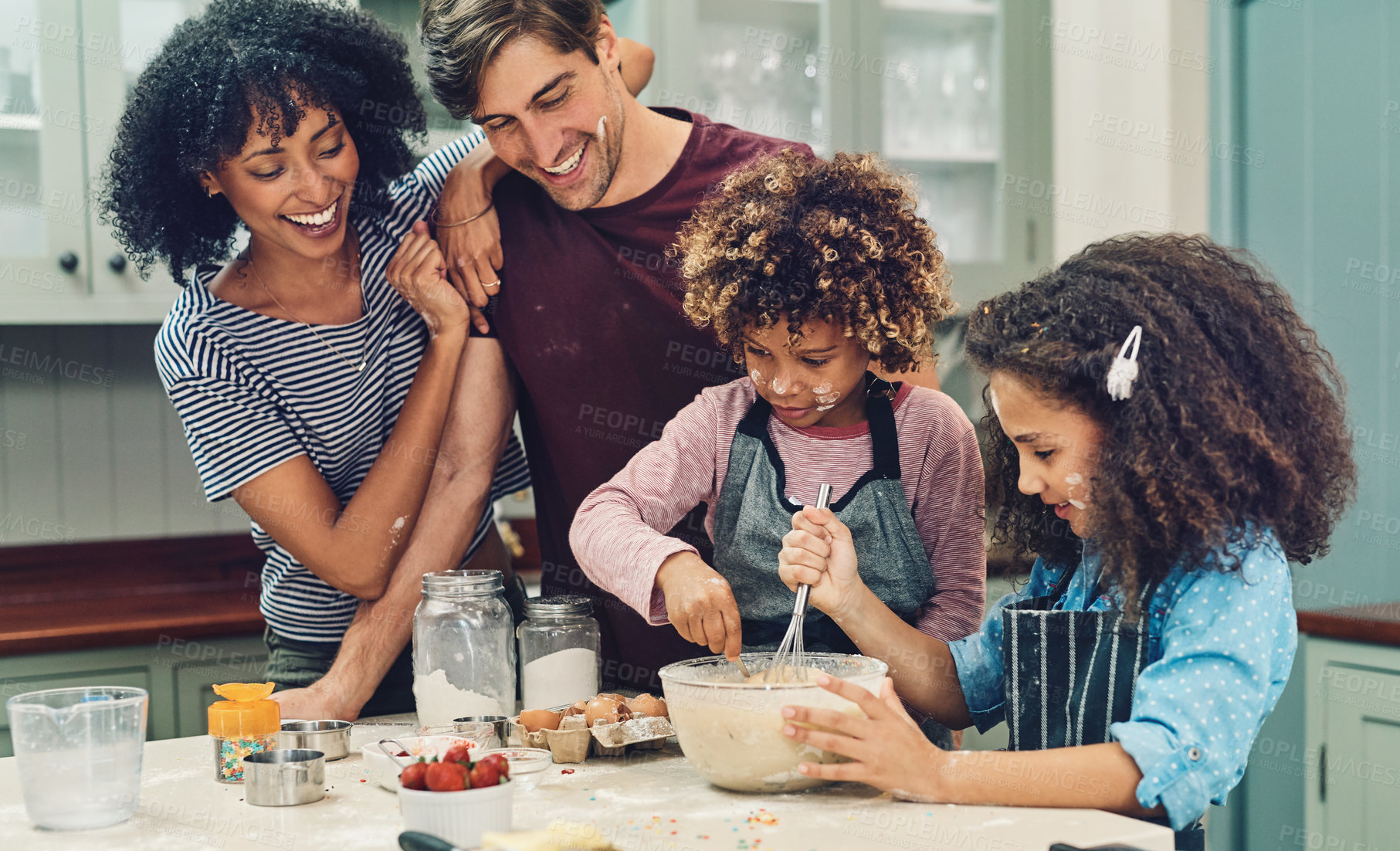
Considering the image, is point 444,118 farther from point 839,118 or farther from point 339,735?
point 339,735

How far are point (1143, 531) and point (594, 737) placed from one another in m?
0.55

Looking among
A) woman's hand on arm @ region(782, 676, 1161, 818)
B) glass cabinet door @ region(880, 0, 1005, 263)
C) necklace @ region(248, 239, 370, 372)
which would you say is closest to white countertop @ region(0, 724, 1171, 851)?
woman's hand on arm @ region(782, 676, 1161, 818)

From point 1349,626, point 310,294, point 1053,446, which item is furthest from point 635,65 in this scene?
A: point 1349,626

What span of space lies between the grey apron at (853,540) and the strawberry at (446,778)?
437mm

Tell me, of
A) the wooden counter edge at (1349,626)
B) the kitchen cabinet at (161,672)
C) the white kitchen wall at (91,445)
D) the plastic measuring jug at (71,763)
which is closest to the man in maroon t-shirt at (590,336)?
the plastic measuring jug at (71,763)

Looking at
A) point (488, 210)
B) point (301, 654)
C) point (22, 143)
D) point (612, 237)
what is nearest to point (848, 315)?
point (612, 237)

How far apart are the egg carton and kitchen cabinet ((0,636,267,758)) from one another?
1324mm

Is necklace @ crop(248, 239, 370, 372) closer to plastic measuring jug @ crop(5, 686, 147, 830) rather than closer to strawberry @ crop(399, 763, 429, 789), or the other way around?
plastic measuring jug @ crop(5, 686, 147, 830)

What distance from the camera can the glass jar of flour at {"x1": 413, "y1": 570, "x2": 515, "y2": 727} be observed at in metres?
1.30

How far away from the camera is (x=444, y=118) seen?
2.80 meters

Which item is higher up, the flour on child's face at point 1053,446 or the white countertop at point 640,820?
the flour on child's face at point 1053,446

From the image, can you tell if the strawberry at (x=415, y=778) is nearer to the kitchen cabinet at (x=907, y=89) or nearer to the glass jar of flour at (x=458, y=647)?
the glass jar of flour at (x=458, y=647)

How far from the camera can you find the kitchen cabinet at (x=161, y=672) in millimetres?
2254

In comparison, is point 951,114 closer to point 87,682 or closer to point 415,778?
point 87,682
